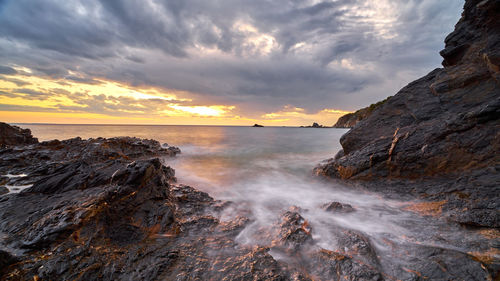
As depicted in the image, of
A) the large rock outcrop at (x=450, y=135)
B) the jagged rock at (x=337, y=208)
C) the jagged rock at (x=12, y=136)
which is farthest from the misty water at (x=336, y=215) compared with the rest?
the jagged rock at (x=12, y=136)

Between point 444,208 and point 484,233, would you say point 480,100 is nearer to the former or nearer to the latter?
point 444,208

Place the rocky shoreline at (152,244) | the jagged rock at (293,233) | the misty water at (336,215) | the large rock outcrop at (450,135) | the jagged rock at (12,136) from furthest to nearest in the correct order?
1. the jagged rock at (12,136)
2. the large rock outcrop at (450,135)
3. the jagged rock at (293,233)
4. the misty water at (336,215)
5. the rocky shoreline at (152,244)

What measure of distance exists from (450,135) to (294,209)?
6608 mm

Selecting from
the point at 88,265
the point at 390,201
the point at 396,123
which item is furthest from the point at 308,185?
the point at 88,265

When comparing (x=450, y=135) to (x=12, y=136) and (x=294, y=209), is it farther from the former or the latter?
(x=12, y=136)

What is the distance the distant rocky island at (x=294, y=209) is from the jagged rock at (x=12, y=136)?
356 inches

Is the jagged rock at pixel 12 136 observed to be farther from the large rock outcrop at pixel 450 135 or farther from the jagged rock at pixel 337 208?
the large rock outcrop at pixel 450 135

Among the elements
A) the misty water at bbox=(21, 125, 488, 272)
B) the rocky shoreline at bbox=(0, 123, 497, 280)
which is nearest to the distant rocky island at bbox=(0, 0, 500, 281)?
the rocky shoreline at bbox=(0, 123, 497, 280)

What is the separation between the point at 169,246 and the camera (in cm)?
391

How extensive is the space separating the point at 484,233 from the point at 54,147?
21040 mm

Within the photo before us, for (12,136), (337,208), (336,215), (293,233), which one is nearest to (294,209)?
(336,215)

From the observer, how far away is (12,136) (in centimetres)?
1598

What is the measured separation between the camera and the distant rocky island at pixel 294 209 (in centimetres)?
325

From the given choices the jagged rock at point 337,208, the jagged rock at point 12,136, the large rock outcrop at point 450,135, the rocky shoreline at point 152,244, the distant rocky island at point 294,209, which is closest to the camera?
the rocky shoreline at point 152,244
